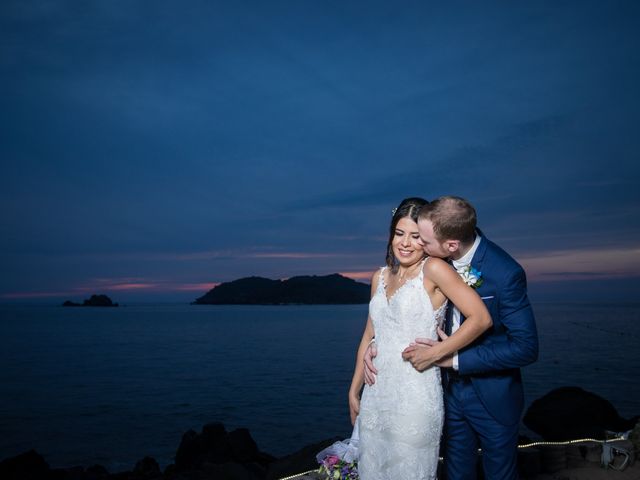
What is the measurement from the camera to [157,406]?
2041cm

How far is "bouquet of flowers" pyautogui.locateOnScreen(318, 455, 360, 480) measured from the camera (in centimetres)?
458

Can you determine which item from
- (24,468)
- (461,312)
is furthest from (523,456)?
(24,468)

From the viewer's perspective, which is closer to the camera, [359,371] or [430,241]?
[430,241]

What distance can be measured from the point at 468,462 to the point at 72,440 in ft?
52.3

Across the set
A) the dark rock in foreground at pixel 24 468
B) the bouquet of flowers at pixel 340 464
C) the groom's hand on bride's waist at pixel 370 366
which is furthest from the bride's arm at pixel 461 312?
the dark rock in foreground at pixel 24 468

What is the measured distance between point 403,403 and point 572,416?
11.1 m

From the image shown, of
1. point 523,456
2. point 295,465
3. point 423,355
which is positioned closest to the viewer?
point 423,355

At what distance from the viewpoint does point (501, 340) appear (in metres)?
2.91

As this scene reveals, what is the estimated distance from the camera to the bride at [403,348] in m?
2.85

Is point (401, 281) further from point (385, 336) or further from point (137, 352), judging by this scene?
point (137, 352)

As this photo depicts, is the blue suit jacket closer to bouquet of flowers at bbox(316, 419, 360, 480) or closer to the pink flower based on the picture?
bouquet of flowers at bbox(316, 419, 360, 480)

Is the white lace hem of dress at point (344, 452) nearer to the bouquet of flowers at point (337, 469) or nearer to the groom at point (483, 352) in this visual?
the bouquet of flowers at point (337, 469)

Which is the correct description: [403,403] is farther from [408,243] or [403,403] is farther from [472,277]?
[408,243]

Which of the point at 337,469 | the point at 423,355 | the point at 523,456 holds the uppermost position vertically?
the point at 423,355
